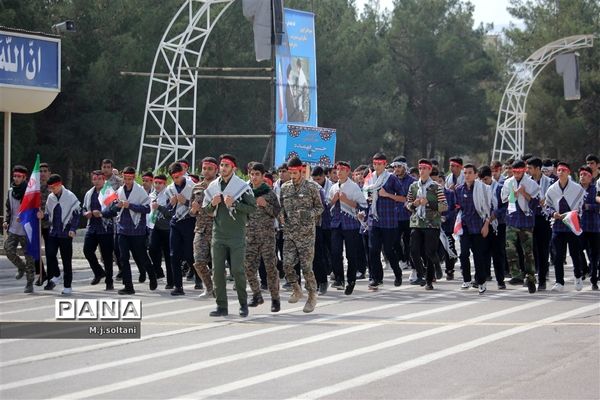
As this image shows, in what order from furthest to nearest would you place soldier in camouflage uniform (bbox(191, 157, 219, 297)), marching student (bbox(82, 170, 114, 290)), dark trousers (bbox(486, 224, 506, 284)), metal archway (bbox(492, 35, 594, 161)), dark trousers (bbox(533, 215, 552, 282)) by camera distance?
metal archway (bbox(492, 35, 594, 161))
dark trousers (bbox(533, 215, 552, 282))
marching student (bbox(82, 170, 114, 290))
dark trousers (bbox(486, 224, 506, 284))
soldier in camouflage uniform (bbox(191, 157, 219, 297))

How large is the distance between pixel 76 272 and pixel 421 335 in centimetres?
1203

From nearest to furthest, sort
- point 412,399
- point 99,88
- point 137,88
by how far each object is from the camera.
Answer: point 412,399 → point 99,88 → point 137,88

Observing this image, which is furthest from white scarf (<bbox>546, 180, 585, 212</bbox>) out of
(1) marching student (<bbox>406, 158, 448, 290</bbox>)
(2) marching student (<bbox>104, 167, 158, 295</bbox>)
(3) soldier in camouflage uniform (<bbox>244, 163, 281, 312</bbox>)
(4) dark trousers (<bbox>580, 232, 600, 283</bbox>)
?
(2) marching student (<bbox>104, 167, 158, 295</bbox>)

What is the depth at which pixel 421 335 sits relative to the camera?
1283 cm

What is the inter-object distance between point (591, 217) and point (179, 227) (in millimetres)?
6176

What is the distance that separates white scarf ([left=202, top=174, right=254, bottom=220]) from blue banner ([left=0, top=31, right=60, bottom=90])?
13867 mm

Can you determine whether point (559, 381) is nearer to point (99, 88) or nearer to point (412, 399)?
point (412, 399)

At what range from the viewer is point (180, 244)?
60.2 feet

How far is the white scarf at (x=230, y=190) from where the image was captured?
14.6m

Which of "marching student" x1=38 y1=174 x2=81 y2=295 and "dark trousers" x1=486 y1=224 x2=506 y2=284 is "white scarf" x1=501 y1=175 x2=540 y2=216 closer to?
"dark trousers" x1=486 y1=224 x2=506 y2=284

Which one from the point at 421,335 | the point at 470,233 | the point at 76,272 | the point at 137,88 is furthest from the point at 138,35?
the point at 421,335

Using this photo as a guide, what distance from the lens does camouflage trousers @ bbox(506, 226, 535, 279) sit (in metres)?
17.7

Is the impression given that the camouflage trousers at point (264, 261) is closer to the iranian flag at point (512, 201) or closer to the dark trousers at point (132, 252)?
the dark trousers at point (132, 252)

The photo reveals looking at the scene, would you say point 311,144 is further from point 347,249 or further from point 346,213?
point 347,249
